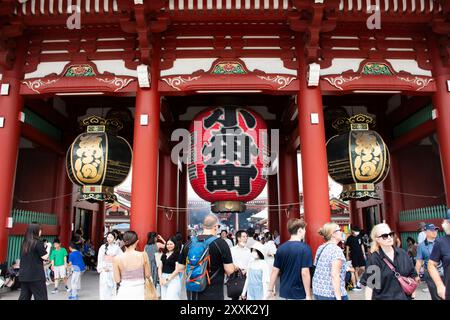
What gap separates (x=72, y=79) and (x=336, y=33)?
6.15 m

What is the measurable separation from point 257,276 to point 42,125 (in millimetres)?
8684

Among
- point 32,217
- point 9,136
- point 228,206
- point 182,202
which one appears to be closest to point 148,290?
point 228,206

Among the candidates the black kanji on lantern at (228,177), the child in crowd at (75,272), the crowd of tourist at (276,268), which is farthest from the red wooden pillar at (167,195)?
the crowd of tourist at (276,268)

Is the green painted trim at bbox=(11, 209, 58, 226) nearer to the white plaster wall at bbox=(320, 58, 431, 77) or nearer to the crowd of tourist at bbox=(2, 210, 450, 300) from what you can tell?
the crowd of tourist at bbox=(2, 210, 450, 300)

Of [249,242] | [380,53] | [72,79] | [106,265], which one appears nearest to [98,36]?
[72,79]

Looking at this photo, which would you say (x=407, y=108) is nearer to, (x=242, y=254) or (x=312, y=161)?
(x=312, y=161)

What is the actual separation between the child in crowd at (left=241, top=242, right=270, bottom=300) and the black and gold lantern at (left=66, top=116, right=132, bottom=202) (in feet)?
14.4

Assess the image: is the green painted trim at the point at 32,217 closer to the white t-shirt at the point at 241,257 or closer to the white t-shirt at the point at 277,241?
the white t-shirt at the point at 241,257

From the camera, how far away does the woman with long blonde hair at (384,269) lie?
125 inches

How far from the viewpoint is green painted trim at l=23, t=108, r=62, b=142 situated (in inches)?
398

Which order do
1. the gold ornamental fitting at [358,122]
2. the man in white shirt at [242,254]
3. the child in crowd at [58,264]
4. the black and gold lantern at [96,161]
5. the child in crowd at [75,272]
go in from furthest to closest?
the child in crowd at [58,264]
the gold ornamental fitting at [358,122]
the black and gold lantern at [96,161]
the child in crowd at [75,272]
the man in white shirt at [242,254]

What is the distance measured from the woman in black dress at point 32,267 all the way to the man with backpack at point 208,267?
2332 mm
